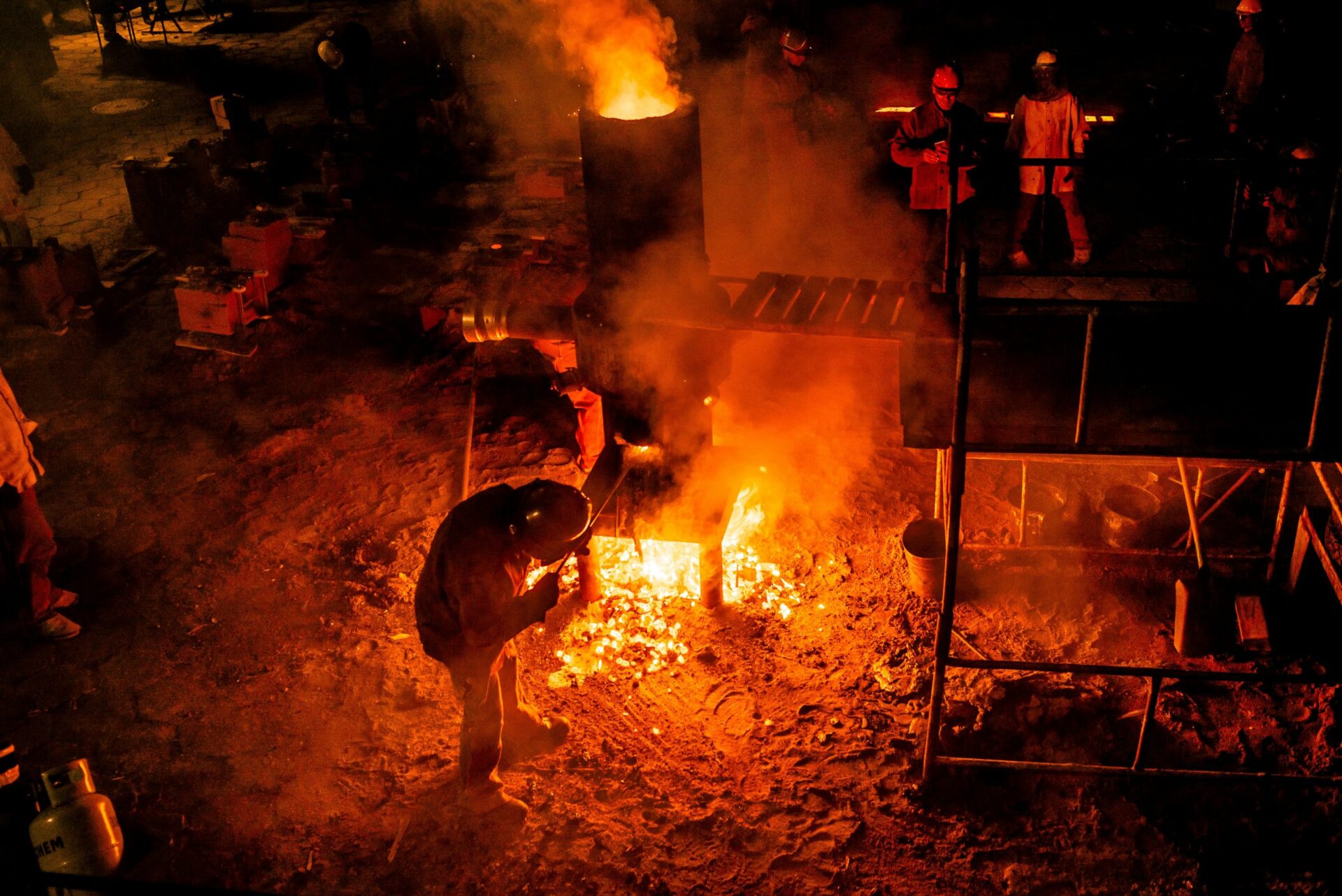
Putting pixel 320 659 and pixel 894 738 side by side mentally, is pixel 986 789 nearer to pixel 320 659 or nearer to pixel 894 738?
pixel 894 738

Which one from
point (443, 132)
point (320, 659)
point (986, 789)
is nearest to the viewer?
point (986, 789)

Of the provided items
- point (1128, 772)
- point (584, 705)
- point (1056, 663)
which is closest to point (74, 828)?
point (584, 705)

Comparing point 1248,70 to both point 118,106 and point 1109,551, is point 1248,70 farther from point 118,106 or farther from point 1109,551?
point 118,106

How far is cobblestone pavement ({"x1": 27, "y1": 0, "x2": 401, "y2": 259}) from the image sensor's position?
496 inches

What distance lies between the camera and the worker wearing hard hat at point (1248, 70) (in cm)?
967

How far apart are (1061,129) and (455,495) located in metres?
5.60

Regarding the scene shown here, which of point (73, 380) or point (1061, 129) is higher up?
point (1061, 129)

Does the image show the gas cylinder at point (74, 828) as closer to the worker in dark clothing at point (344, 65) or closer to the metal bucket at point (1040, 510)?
the metal bucket at point (1040, 510)

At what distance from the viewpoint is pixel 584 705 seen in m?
5.76

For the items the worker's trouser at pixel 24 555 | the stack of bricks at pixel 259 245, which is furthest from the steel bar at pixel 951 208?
the stack of bricks at pixel 259 245

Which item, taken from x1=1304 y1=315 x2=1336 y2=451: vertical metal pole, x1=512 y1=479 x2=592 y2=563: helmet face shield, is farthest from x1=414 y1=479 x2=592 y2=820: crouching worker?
x1=1304 y1=315 x2=1336 y2=451: vertical metal pole

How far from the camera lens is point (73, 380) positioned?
9.10 m

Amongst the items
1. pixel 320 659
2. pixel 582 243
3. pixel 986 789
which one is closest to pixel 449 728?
pixel 320 659

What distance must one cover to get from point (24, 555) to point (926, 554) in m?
5.39
